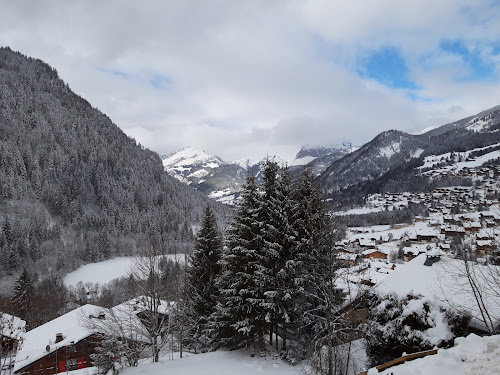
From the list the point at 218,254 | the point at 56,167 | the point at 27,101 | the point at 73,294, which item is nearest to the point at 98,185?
the point at 56,167

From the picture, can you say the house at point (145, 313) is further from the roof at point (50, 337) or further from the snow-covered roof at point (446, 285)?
the roof at point (50, 337)

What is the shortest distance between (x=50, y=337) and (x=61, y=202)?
13278 cm

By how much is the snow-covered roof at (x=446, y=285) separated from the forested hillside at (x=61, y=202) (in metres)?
98.5

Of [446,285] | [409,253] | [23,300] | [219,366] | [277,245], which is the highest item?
[277,245]

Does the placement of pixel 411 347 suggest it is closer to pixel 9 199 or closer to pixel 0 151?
pixel 9 199

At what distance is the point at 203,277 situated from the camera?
78.2 ft

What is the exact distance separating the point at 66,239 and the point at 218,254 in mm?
137910

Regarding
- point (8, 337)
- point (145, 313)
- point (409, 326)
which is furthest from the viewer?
point (145, 313)

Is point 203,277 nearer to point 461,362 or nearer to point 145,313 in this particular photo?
point 145,313

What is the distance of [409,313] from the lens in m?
15.4

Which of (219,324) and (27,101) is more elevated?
(27,101)

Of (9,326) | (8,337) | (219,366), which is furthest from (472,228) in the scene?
(9,326)

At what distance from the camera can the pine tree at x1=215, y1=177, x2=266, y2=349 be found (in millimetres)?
19422

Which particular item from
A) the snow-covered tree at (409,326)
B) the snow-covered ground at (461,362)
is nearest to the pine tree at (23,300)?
the snow-covered tree at (409,326)
